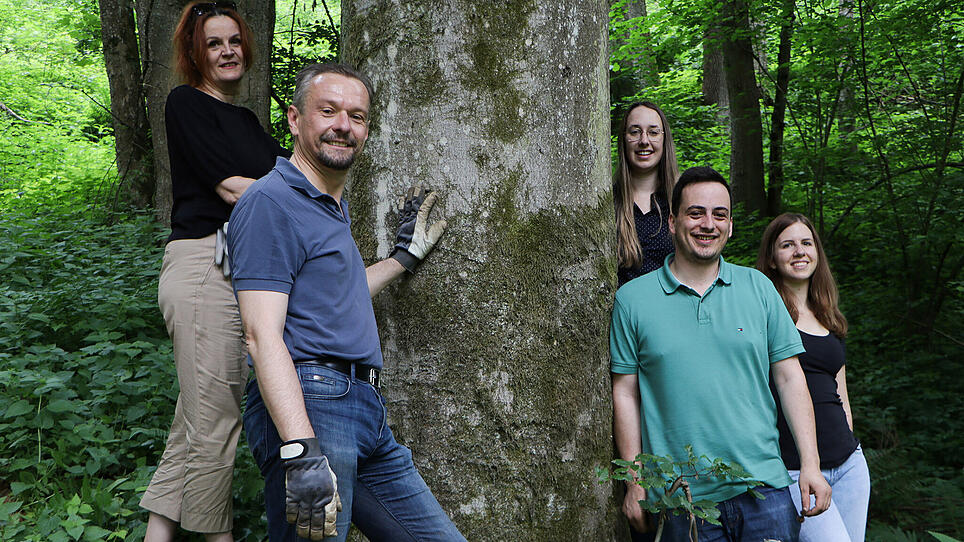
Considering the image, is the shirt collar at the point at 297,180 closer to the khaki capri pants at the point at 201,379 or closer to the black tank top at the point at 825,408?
the khaki capri pants at the point at 201,379

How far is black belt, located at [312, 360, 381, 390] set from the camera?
2.11 meters

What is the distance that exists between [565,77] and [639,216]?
1071mm

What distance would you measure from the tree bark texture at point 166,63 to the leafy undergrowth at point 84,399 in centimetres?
98

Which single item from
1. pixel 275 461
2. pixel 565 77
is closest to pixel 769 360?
pixel 565 77

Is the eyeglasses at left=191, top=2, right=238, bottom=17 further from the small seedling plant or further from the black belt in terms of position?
the small seedling plant

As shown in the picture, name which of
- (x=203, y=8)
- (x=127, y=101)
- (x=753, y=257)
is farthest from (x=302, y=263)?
(x=127, y=101)

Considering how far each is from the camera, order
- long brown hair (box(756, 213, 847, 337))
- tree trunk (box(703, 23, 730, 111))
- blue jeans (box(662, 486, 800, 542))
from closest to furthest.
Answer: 1. blue jeans (box(662, 486, 800, 542))
2. long brown hair (box(756, 213, 847, 337))
3. tree trunk (box(703, 23, 730, 111))

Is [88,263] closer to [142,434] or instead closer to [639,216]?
[142,434]

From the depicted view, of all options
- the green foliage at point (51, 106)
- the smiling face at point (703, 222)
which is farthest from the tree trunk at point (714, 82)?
the smiling face at point (703, 222)

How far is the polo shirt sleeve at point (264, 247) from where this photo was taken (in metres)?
2.02

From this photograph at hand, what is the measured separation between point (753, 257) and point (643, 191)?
20.2 feet

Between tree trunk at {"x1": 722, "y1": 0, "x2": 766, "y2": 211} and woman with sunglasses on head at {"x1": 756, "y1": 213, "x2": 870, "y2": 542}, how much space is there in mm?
6960

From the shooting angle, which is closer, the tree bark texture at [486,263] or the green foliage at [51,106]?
the tree bark texture at [486,263]

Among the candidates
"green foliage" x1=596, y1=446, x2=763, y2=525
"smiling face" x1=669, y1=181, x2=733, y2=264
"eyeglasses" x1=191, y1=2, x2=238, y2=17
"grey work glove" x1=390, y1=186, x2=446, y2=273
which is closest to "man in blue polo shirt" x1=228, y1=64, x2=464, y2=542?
"grey work glove" x1=390, y1=186, x2=446, y2=273
